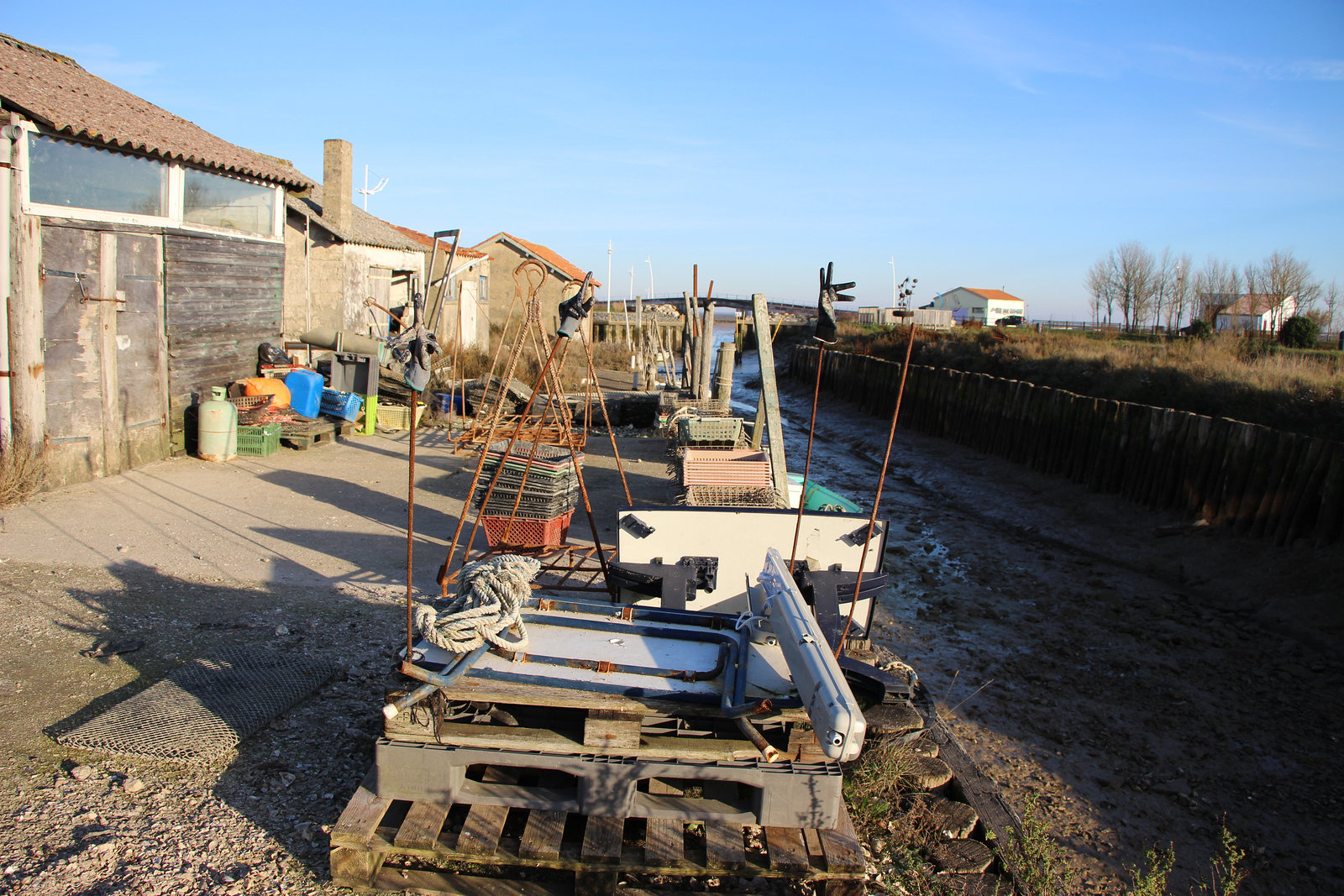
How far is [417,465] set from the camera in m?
13.4

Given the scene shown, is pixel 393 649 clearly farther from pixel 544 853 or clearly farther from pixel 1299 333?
pixel 1299 333

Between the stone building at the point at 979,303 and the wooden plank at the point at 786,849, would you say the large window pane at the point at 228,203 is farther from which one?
the stone building at the point at 979,303

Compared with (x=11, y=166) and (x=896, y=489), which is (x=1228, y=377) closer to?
(x=896, y=489)

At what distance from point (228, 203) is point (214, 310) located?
5.90 feet

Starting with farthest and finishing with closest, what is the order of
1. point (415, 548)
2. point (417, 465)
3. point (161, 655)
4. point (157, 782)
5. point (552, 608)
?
point (417, 465), point (415, 548), point (161, 655), point (552, 608), point (157, 782)

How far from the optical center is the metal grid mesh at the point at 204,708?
4.43 metres

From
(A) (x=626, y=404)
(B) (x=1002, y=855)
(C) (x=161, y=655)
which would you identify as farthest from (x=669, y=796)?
(A) (x=626, y=404)

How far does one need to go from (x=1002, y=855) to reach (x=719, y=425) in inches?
285

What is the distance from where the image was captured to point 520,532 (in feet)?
27.6

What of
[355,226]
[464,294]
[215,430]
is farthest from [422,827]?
[464,294]

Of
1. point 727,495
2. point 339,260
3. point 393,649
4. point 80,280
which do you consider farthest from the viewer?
point 339,260

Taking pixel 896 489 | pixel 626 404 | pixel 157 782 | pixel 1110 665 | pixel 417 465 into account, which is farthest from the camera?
pixel 626 404

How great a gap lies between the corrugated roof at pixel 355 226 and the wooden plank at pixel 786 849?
15.1 metres

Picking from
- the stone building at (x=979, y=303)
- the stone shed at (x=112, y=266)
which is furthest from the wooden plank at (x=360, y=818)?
the stone building at (x=979, y=303)
